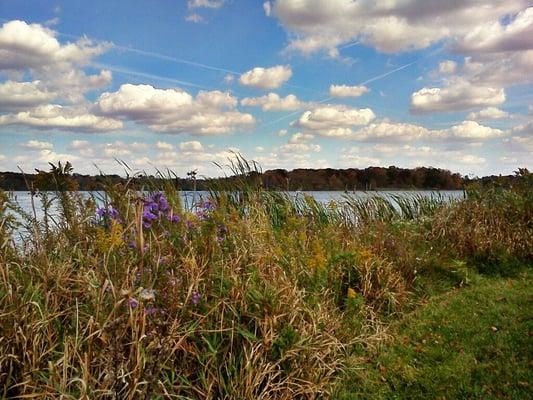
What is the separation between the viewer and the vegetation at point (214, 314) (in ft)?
10.8

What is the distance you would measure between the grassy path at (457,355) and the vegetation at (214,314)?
2 centimetres

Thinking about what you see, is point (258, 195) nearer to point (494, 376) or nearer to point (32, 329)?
point (494, 376)

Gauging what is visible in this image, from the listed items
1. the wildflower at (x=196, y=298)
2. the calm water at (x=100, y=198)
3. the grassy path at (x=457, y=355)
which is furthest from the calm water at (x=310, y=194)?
the grassy path at (x=457, y=355)

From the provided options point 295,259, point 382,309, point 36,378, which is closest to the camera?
point 36,378

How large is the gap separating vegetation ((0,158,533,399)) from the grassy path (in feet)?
0.06

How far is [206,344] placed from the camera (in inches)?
149

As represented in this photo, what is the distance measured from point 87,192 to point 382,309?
3742mm

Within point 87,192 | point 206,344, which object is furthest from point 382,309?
point 87,192

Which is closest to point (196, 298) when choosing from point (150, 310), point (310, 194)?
point (150, 310)

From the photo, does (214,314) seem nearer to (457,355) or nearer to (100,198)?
(100,198)

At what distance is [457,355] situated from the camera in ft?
16.5

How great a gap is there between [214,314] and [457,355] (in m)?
2.69

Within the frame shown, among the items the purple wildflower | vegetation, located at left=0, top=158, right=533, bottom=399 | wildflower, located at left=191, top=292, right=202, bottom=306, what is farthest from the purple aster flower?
wildflower, located at left=191, top=292, right=202, bottom=306

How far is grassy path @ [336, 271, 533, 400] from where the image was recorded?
4.34 meters
